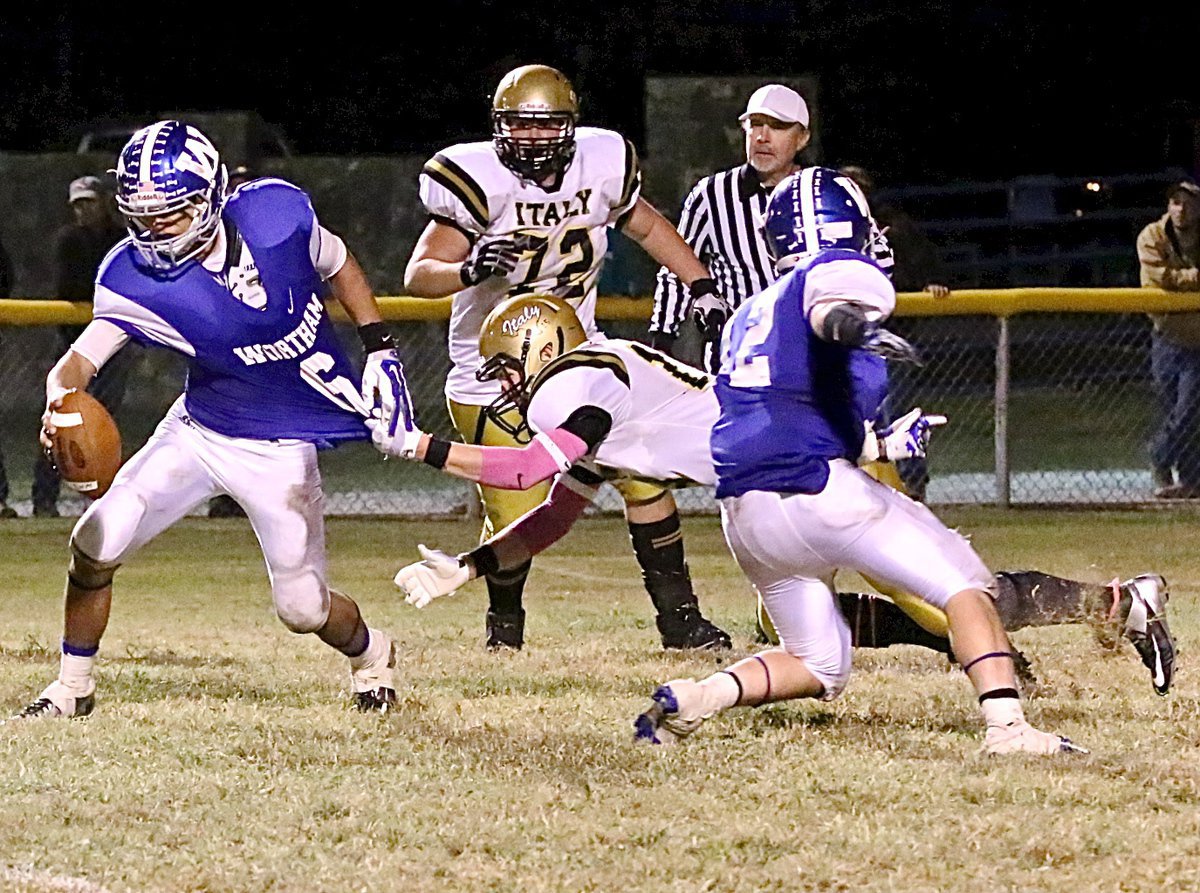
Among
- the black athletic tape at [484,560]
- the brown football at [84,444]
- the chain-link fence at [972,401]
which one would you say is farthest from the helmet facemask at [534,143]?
the chain-link fence at [972,401]

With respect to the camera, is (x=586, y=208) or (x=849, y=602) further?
(x=586, y=208)

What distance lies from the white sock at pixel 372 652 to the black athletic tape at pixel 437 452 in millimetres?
883

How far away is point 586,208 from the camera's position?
25.1ft

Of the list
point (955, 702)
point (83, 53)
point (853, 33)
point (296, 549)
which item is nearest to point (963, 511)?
point (955, 702)

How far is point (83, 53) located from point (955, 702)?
18.7 metres

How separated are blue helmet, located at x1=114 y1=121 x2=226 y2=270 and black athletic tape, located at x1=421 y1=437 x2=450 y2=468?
915 mm

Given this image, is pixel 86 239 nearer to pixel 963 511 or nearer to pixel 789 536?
pixel 963 511

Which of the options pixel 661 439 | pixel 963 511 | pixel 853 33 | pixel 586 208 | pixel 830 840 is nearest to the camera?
pixel 830 840

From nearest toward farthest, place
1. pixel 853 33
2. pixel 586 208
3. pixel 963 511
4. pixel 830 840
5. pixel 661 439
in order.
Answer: pixel 830 840 → pixel 661 439 → pixel 586 208 → pixel 963 511 → pixel 853 33

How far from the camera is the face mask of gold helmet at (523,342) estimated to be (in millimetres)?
6344

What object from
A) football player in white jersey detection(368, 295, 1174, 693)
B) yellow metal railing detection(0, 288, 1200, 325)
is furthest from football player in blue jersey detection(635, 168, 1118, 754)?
yellow metal railing detection(0, 288, 1200, 325)

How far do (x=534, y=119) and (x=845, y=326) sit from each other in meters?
2.26

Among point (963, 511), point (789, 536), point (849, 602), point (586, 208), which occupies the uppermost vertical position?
point (586, 208)

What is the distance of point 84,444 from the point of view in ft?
21.1
